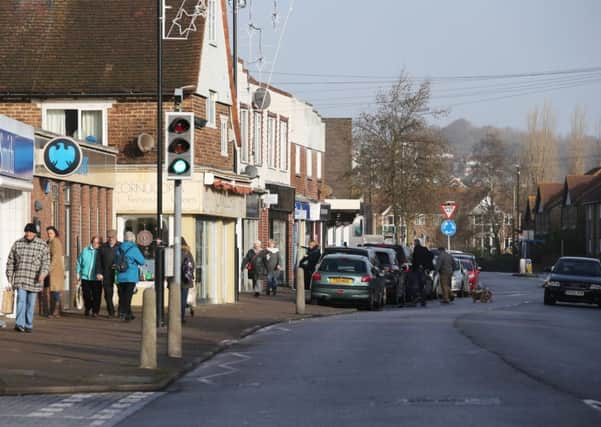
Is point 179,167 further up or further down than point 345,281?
further up

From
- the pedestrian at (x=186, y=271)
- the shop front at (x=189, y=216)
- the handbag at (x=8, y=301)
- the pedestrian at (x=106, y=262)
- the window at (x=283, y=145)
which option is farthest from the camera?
the window at (x=283, y=145)

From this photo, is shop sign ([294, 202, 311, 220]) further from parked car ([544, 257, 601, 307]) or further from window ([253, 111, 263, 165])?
parked car ([544, 257, 601, 307])

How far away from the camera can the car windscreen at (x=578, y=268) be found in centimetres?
4100

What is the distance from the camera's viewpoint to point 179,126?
776 inches

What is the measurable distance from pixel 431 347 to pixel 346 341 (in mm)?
1972

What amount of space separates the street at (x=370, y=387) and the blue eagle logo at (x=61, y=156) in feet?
20.5

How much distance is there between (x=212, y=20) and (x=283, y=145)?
47.3ft

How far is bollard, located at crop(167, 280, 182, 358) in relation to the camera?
18.5 metres

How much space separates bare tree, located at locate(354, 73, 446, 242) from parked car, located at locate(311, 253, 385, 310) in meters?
25.2

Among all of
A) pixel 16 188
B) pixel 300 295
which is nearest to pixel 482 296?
pixel 300 295

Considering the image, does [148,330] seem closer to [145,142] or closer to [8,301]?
[8,301]

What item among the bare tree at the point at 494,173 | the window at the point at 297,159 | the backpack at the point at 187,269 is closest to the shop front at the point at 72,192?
the backpack at the point at 187,269

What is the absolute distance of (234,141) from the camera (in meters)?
38.2

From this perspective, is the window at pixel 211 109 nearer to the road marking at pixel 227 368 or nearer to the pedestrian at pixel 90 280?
the pedestrian at pixel 90 280
